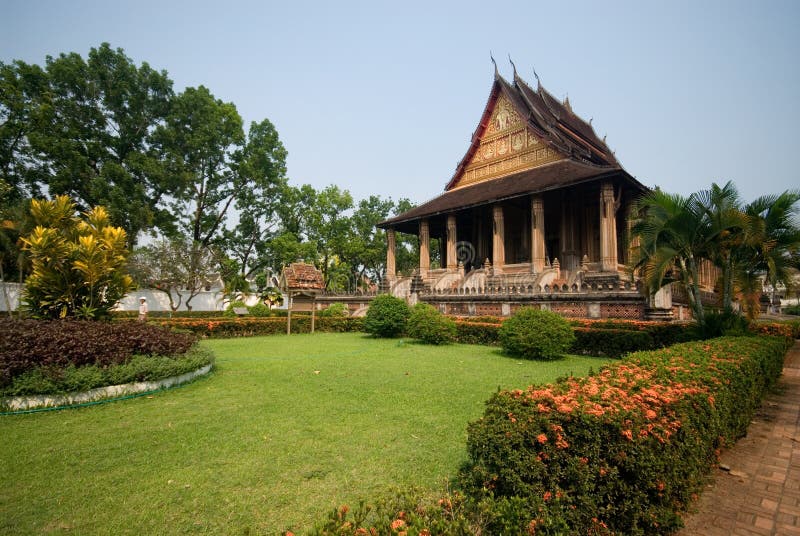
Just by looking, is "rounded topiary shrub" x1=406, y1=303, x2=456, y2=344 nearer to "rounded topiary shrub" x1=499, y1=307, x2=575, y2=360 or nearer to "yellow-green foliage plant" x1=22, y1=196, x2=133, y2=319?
"rounded topiary shrub" x1=499, y1=307, x2=575, y2=360

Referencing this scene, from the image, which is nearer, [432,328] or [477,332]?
[432,328]

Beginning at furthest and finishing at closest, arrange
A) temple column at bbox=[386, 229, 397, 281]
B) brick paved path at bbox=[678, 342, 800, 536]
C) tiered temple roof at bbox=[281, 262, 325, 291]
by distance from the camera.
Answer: temple column at bbox=[386, 229, 397, 281] → tiered temple roof at bbox=[281, 262, 325, 291] → brick paved path at bbox=[678, 342, 800, 536]

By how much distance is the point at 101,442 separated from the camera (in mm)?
3959

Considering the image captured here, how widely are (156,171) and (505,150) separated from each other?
22128mm

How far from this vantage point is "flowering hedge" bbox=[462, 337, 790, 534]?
7.09ft

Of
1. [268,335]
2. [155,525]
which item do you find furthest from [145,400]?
[268,335]

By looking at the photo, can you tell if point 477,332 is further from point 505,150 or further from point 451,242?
point 505,150

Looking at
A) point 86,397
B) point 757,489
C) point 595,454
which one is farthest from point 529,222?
point 595,454

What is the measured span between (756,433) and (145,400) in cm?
768

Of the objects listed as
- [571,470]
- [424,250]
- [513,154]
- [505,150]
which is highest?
[505,150]

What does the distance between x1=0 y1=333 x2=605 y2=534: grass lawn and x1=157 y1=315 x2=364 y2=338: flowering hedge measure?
8.61m

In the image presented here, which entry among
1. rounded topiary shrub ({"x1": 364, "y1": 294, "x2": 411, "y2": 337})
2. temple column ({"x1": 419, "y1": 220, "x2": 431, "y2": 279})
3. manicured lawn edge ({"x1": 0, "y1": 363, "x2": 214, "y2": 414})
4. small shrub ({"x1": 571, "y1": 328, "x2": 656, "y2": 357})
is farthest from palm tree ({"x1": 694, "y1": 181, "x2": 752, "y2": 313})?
temple column ({"x1": 419, "y1": 220, "x2": 431, "y2": 279})

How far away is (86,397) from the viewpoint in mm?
5484

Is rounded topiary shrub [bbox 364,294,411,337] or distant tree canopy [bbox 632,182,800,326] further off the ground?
distant tree canopy [bbox 632,182,800,326]
